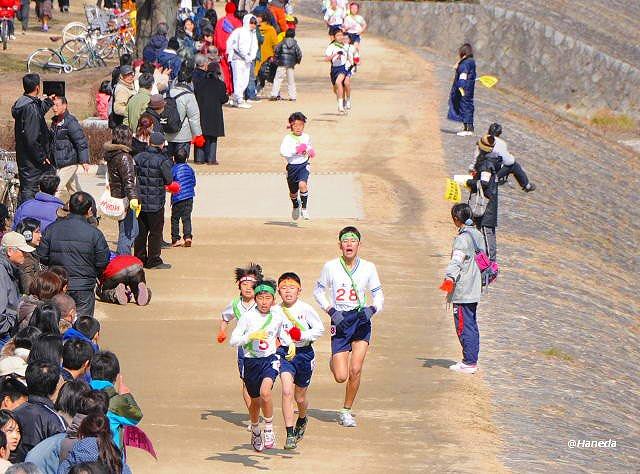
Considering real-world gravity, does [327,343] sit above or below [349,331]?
below

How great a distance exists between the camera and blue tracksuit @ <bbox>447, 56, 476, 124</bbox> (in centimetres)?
Result: 2702

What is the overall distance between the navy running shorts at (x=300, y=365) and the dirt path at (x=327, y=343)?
0.61 metres

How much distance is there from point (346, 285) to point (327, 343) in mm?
3106

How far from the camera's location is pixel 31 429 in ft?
28.9

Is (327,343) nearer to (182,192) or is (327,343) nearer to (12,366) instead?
(182,192)

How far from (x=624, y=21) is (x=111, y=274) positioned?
41.6 m

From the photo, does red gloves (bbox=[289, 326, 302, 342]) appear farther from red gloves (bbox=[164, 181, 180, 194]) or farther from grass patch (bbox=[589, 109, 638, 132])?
grass patch (bbox=[589, 109, 638, 132])

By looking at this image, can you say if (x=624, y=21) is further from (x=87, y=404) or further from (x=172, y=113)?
(x=87, y=404)

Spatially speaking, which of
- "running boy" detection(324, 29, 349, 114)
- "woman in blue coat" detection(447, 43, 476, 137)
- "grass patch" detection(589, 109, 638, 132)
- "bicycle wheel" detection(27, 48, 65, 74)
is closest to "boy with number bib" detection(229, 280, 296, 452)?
"woman in blue coat" detection(447, 43, 476, 137)

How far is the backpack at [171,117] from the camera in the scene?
19.8 meters

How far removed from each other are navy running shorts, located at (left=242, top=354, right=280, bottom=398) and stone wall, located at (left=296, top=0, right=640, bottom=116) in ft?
111

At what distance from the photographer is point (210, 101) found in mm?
23406

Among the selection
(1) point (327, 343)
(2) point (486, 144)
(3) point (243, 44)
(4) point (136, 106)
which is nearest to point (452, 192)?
(2) point (486, 144)

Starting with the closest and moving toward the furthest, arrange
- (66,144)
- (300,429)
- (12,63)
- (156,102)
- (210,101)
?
(300,429), (66,144), (156,102), (210,101), (12,63)
